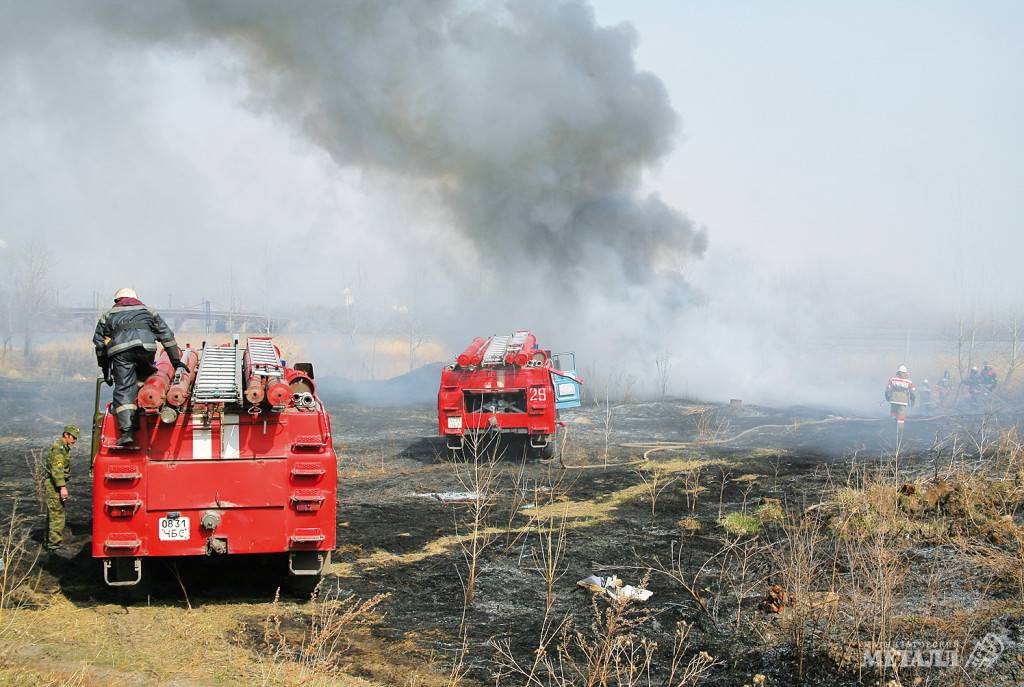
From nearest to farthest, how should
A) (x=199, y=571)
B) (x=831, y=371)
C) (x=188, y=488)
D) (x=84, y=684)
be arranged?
1. (x=84, y=684)
2. (x=188, y=488)
3. (x=199, y=571)
4. (x=831, y=371)

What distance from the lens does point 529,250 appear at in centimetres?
2978

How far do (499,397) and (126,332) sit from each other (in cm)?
803

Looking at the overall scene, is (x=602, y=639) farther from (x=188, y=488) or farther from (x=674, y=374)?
(x=674, y=374)

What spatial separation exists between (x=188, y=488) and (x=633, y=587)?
141 inches

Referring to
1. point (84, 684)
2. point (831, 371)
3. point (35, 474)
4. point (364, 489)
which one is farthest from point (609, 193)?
point (84, 684)

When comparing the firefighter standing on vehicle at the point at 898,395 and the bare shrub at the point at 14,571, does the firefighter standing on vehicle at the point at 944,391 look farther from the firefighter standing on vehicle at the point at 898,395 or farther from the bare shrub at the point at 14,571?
the bare shrub at the point at 14,571

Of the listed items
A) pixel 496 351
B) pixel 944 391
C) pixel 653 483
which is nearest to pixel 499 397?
pixel 496 351

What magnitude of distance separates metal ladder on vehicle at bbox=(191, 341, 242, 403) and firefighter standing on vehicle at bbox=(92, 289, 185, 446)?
33 centimetres

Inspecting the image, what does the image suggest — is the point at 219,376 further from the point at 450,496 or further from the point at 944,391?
the point at 944,391

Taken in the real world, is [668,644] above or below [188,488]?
below

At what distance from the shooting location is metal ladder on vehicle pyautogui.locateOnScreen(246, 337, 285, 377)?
255 inches

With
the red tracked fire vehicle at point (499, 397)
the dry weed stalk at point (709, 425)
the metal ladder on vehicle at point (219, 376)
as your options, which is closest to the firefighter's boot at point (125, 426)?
the metal ladder on vehicle at point (219, 376)

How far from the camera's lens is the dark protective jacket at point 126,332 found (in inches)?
270

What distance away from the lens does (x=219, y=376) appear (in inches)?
262
